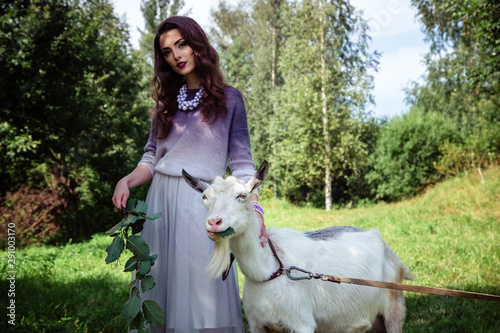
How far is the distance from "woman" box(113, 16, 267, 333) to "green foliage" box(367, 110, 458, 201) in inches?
766

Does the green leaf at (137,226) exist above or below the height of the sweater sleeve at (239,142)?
below

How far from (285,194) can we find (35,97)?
61.5 feet

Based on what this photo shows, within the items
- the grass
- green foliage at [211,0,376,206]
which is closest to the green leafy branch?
the grass

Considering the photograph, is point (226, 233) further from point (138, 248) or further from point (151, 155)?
point (151, 155)

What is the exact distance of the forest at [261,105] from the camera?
31.6ft

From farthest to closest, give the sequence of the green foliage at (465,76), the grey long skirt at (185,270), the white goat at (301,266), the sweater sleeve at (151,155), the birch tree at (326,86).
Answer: the birch tree at (326,86) < the green foliage at (465,76) < the sweater sleeve at (151,155) < the grey long skirt at (185,270) < the white goat at (301,266)

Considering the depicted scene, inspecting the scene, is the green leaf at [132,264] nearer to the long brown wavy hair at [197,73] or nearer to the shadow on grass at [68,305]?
the long brown wavy hair at [197,73]

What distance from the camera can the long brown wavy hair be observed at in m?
2.51

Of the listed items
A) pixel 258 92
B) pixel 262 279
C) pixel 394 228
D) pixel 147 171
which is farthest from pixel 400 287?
pixel 258 92

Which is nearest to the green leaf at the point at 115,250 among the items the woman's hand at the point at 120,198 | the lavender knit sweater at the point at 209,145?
the woman's hand at the point at 120,198

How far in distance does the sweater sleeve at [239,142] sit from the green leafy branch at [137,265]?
64 centimetres

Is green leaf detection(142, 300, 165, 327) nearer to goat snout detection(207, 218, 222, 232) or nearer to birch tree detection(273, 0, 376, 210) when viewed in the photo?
goat snout detection(207, 218, 222, 232)

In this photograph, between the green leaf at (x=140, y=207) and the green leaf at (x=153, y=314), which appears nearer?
the green leaf at (x=153, y=314)

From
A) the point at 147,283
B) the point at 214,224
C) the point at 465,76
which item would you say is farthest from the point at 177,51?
the point at 465,76
